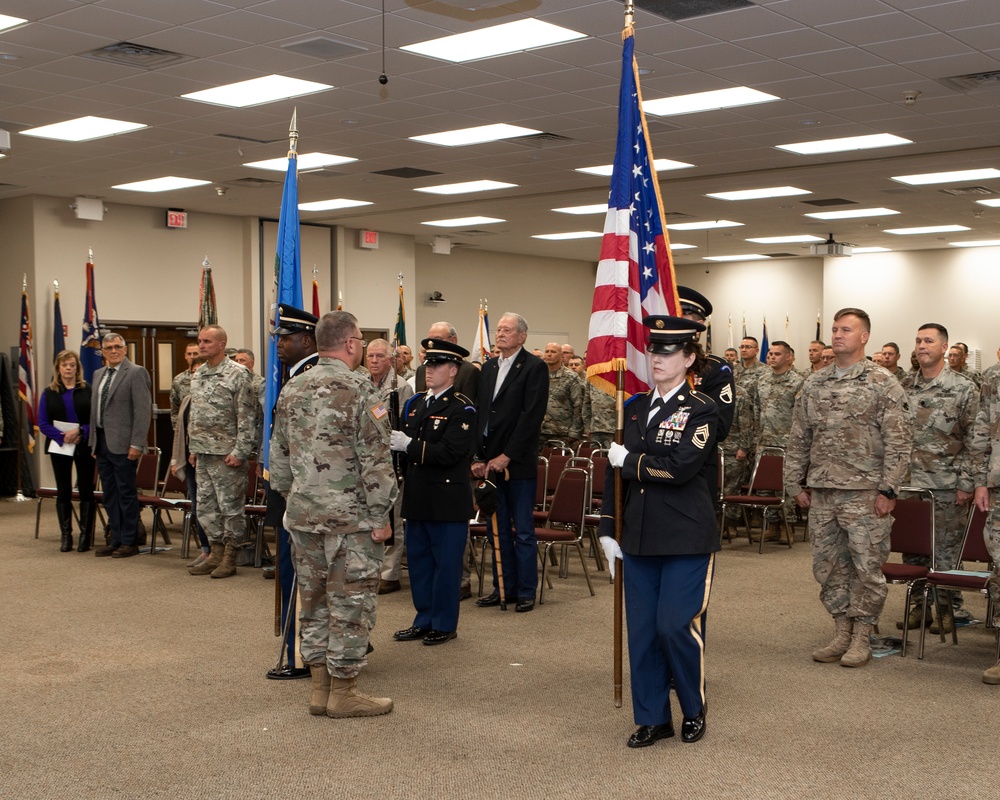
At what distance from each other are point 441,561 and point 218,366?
9.84 feet

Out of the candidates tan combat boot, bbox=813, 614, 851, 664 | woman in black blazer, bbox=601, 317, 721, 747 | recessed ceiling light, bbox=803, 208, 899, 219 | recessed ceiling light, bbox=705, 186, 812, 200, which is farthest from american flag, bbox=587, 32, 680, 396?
recessed ceiling light, bbox=803, 208, 899, 219

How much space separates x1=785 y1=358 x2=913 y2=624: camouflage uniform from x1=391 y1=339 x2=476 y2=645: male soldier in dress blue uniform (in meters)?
1.74

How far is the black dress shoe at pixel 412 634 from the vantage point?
5832 millimetres

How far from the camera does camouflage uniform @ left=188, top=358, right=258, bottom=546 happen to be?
779cm

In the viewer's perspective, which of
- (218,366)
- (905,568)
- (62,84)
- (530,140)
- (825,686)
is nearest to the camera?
(825,686)

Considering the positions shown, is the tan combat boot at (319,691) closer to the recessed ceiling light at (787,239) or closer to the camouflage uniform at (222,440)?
the camouflage uniform at (222,440)

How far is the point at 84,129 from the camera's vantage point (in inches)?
398

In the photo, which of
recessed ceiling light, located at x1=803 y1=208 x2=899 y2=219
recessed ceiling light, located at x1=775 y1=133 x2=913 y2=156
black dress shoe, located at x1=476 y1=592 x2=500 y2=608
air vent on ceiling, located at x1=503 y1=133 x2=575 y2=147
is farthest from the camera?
recessed ceiling light, located at x1=803 y1=208 x2=899 y2=219

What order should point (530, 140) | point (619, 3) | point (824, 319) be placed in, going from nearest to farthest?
point (619, 3)
point (530, 140)
point (824, 319)

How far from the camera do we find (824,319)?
21125mm

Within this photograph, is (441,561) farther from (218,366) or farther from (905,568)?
(218,366)

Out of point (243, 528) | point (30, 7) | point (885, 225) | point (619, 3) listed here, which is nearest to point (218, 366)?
point (243, 528)

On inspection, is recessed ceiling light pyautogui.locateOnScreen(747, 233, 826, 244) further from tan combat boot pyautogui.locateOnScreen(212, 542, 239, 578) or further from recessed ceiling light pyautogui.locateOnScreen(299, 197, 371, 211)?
tan combat boot pyautogui.locateOnScreen(212, 542, 239, 578)

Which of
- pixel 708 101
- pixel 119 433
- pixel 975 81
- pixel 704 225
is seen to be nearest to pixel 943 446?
pixel 975 81
